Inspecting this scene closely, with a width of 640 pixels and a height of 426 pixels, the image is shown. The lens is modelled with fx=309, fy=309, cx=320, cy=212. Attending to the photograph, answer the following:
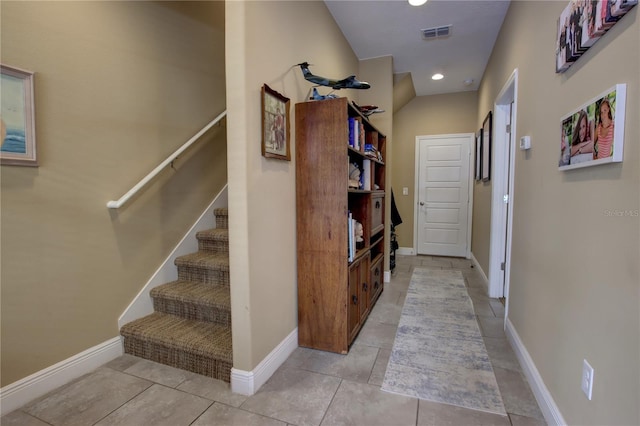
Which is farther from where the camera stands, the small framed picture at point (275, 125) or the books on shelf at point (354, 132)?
the books on shelf at point (354, 132)

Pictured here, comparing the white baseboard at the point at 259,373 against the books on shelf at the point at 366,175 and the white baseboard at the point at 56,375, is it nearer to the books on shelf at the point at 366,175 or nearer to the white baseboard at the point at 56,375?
the white baseboard at the point at 56,375

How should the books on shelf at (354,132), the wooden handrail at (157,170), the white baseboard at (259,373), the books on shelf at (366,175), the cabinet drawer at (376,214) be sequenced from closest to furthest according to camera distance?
the white baseboard at (259,373)
the wooden handrail at (157,170)
the books on shelf at (354,132)
the books on shelf at (366,175)
the cabinet drawer at (376,214)

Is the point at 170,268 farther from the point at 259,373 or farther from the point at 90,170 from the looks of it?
the point at 259,373

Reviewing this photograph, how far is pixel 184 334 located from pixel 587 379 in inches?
82.7

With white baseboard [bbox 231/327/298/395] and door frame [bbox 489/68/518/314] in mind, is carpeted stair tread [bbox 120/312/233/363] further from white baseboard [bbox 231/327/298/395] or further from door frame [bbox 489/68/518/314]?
door frame [bbox 489/68/518/314]

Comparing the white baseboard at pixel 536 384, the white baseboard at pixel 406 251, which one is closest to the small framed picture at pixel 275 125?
the white baseboard at pixel 536 384

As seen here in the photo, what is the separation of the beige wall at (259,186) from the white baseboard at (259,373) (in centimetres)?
4

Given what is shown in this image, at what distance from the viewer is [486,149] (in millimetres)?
3715

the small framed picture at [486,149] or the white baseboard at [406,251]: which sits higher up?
the small framed picture at [486,149]

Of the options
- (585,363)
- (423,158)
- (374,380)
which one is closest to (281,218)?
(374,380)

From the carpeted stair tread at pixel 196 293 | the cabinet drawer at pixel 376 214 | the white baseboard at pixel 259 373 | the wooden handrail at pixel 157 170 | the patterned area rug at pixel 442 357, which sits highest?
the wooden handrail at pixel 157 170

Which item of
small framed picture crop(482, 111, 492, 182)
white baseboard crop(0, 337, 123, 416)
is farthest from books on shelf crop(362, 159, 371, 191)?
white baseboard crop(0, 337, 123, 416)

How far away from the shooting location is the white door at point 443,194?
5.17 metres

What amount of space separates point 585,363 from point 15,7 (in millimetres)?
3061
